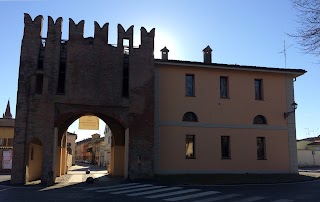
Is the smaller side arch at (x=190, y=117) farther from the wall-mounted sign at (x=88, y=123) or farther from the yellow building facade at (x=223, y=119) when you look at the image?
the wall-mounted sign at (x=88, y=123)

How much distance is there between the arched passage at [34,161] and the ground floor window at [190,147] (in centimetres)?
975

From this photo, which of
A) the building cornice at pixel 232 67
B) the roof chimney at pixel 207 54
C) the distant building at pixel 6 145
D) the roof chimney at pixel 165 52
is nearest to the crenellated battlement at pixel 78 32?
the building cornice at pixel 232 67

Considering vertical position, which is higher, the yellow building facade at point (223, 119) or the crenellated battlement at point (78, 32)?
the crenellated battlement at point (78, 32)

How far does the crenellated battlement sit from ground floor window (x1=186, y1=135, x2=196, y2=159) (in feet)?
22.6

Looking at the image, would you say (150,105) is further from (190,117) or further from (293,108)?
(293,108)

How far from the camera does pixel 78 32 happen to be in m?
22.3

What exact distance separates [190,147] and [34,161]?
414 inches

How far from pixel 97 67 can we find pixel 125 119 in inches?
149

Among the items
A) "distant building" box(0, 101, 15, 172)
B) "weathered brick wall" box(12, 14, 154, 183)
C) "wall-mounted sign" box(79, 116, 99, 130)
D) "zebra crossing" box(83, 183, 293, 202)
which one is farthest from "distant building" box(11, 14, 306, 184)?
"distant building" box(0, 101, 15, 172)

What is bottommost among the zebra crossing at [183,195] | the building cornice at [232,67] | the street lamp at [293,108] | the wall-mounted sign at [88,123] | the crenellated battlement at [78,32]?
the zebra crossing at [183,195]

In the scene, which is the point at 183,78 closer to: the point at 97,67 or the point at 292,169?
the point at 97,67

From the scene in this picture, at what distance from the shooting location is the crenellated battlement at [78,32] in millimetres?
21531

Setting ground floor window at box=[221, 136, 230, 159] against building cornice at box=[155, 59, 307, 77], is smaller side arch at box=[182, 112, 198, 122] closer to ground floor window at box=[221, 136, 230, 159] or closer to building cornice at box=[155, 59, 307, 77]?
ground floor window at box=[221, 136, 230, 159]

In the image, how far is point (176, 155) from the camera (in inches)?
928
